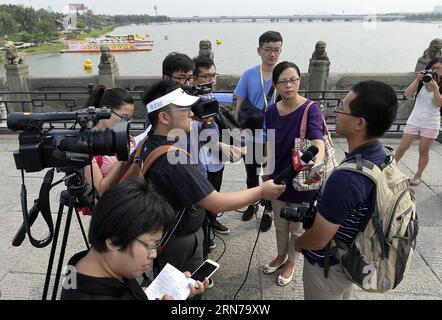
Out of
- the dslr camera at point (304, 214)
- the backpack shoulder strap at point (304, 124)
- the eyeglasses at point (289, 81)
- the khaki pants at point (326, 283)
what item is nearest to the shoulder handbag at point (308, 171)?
the backpack shoulder strap at point (304, 124)

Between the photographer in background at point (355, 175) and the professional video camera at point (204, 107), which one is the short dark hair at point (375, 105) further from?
the professional video camera at point (204, 107)

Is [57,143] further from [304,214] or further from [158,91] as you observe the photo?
[304,214]

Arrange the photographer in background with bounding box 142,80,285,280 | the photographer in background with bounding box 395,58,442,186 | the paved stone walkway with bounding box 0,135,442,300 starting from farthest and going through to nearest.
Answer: the photographer in background with bounding box 395,58,442,186 → the paved stone walkway with bounding box 0,135,442,300 → the photographer in background with bounding box 142,80,285,280

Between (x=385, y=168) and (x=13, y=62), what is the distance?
12.8m

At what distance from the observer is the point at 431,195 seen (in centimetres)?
450

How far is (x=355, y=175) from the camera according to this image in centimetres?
160

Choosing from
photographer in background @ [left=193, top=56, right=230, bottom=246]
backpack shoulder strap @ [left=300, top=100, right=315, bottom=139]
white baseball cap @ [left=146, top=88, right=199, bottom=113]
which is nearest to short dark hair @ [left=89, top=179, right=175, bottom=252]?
white baseball cap @ [left=146, top=88, right=199, bottom=113]

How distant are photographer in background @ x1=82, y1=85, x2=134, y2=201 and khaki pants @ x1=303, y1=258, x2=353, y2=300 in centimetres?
145

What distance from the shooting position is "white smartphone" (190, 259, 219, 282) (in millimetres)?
1985

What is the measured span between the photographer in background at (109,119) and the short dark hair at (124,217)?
94cm

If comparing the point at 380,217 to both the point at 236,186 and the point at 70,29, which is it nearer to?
the point at 236,186

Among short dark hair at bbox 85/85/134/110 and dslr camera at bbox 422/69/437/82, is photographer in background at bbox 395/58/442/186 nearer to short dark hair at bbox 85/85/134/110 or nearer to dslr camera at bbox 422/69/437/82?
dslr camera at bbox 422/69/437/82
